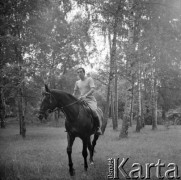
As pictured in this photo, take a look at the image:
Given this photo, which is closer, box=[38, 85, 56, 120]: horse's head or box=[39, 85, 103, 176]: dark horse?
box=[38, 85, 56, 120]: horse's head

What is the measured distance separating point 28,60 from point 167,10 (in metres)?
9.24

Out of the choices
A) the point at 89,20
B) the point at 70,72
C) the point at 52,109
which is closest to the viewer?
the point at 52,109

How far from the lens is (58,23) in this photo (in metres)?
23.1

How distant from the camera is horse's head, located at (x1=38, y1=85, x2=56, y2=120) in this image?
20.6 ft

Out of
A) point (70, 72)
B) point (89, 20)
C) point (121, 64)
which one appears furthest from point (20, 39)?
point (70, 72)

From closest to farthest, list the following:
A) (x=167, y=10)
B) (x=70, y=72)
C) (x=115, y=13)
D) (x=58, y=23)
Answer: (x=167, y=10) → (x=115, y=13) → (x=58, y=23) → (x=70, y=72)

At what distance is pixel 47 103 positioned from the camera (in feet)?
21.0

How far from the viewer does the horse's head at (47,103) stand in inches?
247

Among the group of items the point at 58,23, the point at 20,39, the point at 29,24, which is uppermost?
the point at 58,23

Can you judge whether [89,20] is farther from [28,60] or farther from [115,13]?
[28,60]

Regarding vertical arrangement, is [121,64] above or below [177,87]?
above

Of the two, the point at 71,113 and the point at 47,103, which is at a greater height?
the point at 47,103

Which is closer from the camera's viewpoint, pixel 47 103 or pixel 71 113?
pixel 47 103

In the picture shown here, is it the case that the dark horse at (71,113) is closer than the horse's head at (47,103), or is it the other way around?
the horse's head at (47,103)
